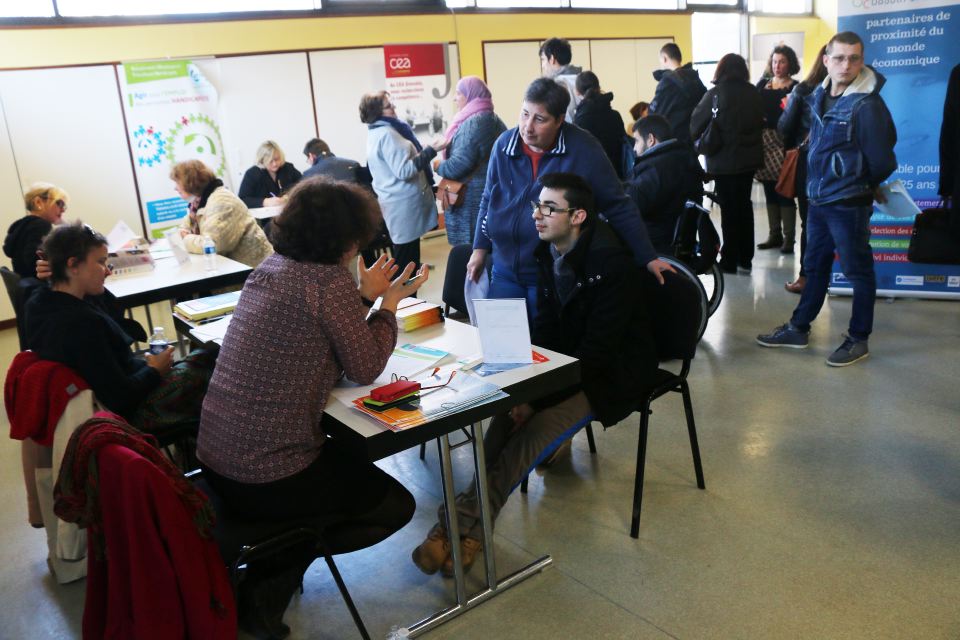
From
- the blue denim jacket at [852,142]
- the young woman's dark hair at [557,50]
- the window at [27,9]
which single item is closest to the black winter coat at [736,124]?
the young woman's dark hair at [557,50]

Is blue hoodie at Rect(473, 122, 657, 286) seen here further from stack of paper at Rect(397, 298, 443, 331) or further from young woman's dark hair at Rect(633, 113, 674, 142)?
young woman's dark hair at Rect(633, 113, 674, 142)

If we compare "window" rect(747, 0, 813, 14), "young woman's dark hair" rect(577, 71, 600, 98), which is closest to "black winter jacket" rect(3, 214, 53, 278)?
"young woman's dark hair" rect(577, 71, 600, 98)

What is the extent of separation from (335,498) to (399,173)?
332cm

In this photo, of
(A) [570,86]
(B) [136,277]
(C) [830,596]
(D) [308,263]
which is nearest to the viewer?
(D) [308,263]

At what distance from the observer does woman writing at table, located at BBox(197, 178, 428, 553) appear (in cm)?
183

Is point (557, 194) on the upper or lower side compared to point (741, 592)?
upper

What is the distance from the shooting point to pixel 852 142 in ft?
11.8

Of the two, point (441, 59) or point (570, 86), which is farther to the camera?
point (441, 59)

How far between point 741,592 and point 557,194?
1257 mm

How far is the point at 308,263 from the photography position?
1879 millimetres

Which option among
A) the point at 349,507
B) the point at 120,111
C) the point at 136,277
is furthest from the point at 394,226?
the point at 349,507

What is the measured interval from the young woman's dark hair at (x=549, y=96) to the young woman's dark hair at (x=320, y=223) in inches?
41.6

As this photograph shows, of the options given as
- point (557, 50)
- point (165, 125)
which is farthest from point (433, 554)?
point (165, 125)

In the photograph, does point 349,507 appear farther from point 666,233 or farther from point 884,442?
point 666,233
